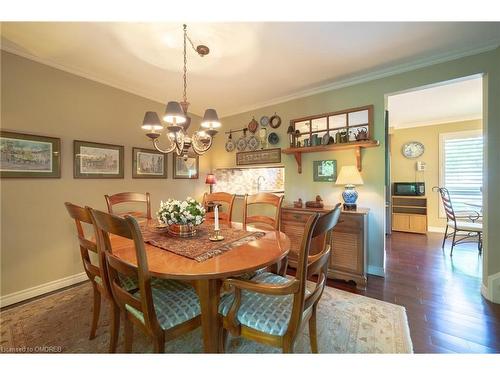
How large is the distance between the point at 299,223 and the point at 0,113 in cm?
329

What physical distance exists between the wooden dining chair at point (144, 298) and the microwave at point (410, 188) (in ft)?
17.3

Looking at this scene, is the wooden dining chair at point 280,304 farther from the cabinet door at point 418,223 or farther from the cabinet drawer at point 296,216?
the cabinet door at point 418,223

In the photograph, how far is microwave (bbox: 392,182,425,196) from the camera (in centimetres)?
475

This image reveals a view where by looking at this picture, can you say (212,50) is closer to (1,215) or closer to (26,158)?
(26,158)

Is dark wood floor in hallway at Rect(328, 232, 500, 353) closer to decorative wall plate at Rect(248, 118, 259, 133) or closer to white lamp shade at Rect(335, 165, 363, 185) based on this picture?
white lamp shade at Rect(335, 165, 363, 185)

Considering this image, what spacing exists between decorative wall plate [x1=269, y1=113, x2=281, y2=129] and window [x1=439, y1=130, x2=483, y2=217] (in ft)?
13.1

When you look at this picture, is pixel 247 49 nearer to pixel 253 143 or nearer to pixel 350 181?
pixel 253 143

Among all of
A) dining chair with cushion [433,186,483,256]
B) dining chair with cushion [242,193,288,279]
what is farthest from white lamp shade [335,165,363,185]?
dining chair with cushion [433,186,483,256]

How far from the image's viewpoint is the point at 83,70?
2.46 meters

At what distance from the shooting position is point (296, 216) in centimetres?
267

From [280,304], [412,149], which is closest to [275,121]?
[280,304]

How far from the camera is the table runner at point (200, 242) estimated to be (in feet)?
4.18

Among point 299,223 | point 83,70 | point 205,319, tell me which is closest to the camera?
point 205,319
